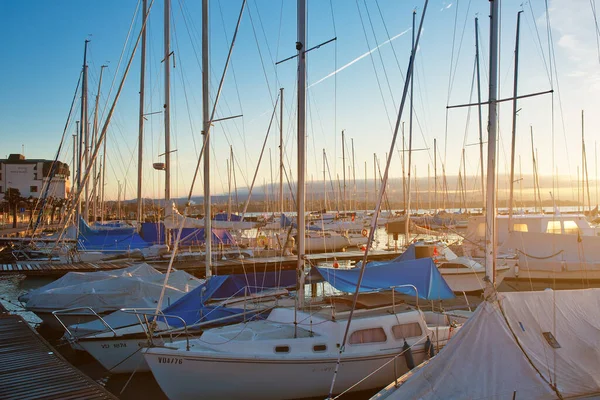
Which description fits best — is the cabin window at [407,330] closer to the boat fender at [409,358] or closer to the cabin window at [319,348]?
the boat fender at [409,358]

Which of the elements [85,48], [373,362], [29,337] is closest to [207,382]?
[373,362]

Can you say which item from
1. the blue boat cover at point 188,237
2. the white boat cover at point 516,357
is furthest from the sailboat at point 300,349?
the blue boat cover at point 188,237

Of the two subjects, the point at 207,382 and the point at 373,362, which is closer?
the point at 207,382

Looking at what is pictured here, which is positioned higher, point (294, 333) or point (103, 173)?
point (103, 173)

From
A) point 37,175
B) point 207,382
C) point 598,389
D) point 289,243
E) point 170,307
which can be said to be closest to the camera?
point 598,389

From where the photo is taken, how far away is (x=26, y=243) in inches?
1503

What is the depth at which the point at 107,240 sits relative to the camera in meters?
30.0

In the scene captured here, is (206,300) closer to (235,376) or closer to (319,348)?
(235,376)

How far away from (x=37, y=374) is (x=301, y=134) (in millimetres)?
7929

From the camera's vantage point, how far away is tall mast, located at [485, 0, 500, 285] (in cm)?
905

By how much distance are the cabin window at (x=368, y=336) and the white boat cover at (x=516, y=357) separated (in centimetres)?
350

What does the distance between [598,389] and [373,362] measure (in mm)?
4839

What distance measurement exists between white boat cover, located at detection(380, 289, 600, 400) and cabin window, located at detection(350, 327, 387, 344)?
11.5ft

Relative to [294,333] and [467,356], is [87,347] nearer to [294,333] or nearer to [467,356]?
[294,333]
